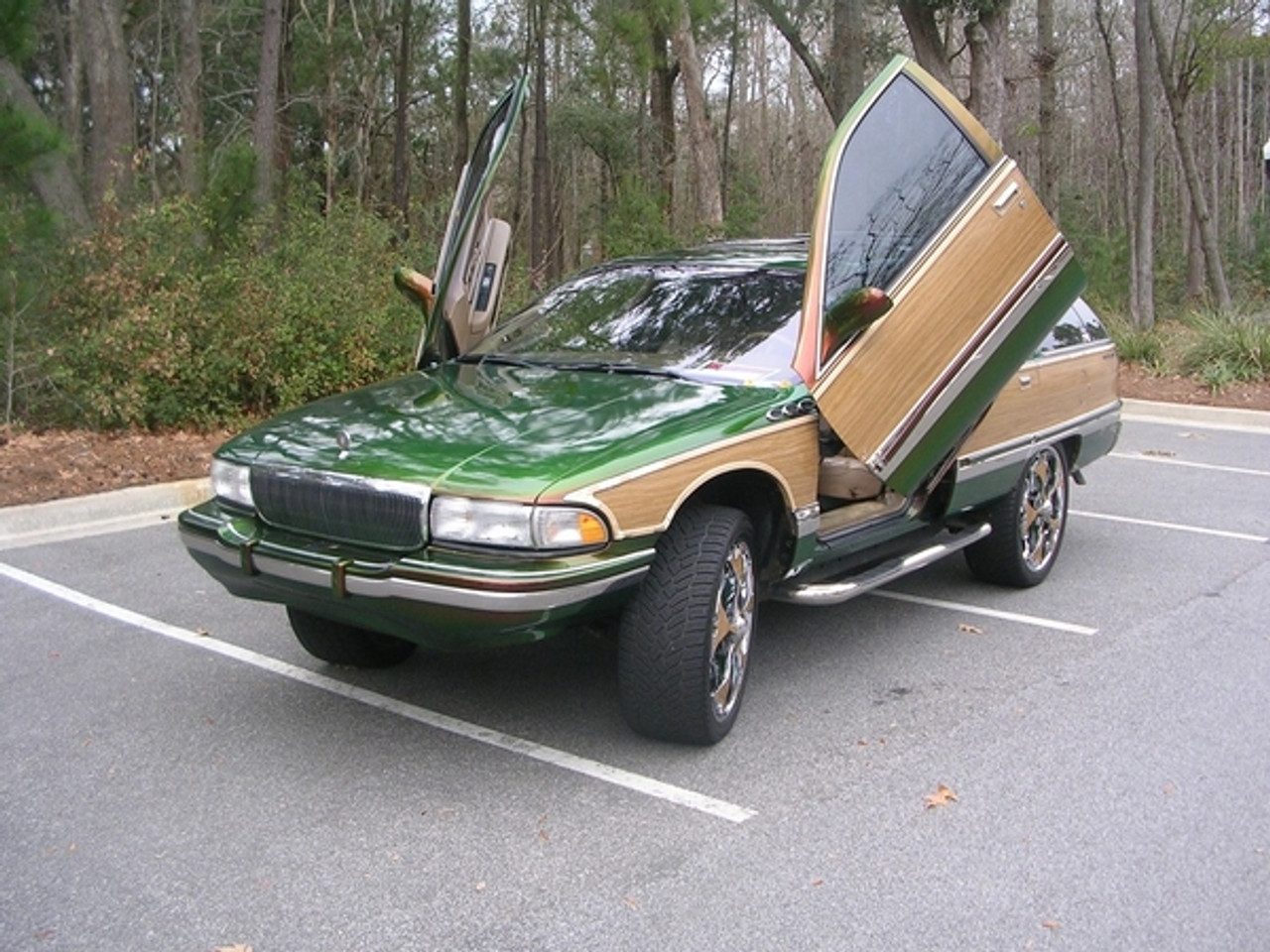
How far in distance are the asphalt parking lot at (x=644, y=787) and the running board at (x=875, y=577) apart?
1.36 ft

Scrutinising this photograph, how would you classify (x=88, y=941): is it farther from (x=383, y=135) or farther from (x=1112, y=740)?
(x=383, y=135)

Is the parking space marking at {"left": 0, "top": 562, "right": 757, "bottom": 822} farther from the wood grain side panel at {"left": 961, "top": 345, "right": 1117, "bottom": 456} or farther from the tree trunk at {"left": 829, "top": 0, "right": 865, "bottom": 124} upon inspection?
the tree trunk at {"left": 829, "top": 0, "right": 865, "bottom": 124}

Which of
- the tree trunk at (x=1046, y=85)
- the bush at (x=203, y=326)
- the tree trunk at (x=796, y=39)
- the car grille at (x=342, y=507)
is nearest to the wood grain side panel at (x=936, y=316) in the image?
the car grille at (x=342, y=507)

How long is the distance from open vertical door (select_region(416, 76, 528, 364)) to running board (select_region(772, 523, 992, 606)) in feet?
6.38

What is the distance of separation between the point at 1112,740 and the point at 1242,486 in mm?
5439

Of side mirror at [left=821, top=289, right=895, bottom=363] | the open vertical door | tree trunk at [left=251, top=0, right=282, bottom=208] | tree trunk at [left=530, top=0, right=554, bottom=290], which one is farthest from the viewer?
tree trunk at [left=530, top=0, right=554, bottom=290]

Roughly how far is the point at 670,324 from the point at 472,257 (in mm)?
991

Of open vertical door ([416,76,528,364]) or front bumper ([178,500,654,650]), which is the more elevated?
Result: open vertical door ([416,76,528,364])

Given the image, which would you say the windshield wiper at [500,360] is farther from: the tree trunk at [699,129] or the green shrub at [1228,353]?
the tree trunk at [699,129]

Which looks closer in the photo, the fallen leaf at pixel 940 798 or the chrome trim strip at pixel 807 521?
the fallen leaf at pixel 940 798

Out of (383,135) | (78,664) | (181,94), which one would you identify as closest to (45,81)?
(383,135)

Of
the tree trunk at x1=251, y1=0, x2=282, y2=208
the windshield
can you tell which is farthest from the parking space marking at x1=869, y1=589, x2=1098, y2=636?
the tree trunk at x1=251, y1=0, x2=282, y2=208

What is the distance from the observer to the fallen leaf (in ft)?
12.1

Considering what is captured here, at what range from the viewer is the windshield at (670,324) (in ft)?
15.3
